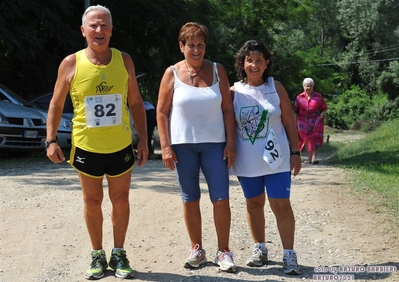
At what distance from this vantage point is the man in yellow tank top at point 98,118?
5359mm

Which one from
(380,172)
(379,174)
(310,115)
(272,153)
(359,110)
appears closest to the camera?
(272,153)

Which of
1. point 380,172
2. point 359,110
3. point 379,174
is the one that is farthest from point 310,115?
point 359,110

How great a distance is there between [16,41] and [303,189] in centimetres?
979

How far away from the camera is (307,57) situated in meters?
38.9

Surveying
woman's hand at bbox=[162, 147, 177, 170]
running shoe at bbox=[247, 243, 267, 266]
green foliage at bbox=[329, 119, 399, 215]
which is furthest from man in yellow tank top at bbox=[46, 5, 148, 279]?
green foliage at bbox=[329, 119, 399, 215]

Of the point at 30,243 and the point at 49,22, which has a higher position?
the point at 49,22

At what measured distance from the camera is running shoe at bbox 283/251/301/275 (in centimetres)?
561

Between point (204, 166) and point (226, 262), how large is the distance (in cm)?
80

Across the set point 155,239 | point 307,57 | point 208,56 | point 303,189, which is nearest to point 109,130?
point 155,239

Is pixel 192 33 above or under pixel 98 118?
above

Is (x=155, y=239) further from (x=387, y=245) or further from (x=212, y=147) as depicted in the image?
(x=387, y=245)

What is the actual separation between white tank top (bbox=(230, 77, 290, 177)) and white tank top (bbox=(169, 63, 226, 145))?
0.78ft

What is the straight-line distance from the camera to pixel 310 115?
14.0 m

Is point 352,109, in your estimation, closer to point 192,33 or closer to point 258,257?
point 258,257
